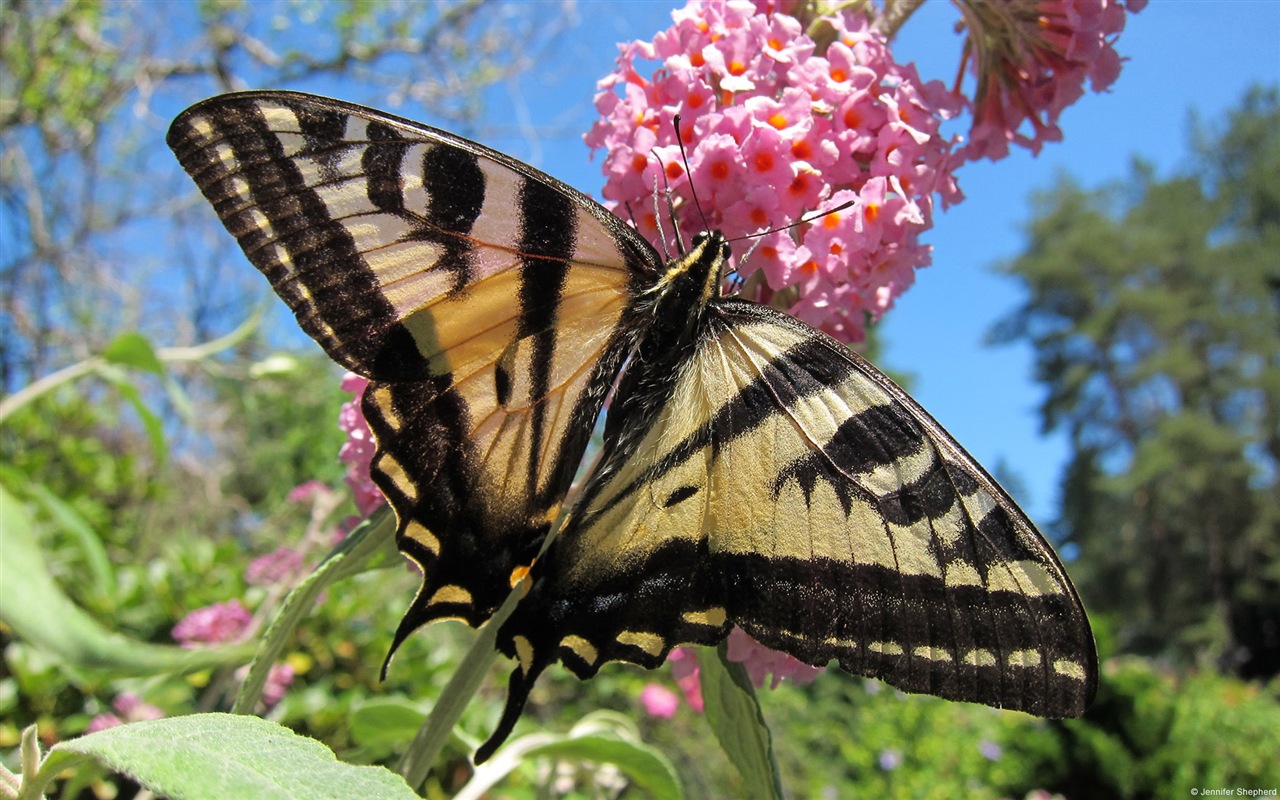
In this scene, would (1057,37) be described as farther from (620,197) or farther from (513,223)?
(513,223)

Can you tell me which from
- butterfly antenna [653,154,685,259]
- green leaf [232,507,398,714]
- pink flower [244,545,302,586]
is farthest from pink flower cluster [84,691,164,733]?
butterfly antenna [653,154,685,259]

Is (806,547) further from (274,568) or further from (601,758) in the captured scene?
(274,568)

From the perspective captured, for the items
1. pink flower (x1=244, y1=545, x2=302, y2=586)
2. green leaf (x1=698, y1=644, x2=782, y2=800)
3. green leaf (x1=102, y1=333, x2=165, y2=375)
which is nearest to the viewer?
green leaf (x1=698, y1=644, x2=782, y2=800)

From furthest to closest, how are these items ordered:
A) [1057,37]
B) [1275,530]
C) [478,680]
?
[1275,530] → [1057,37] → [478,680]

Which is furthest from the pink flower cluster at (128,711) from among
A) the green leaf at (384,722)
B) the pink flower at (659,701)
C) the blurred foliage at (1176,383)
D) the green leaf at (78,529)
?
the blurred foliage at (1176,383)

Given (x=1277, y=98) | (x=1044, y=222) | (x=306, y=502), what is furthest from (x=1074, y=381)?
(x=306, y=502)

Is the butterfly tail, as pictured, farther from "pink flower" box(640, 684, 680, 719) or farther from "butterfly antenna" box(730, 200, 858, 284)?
"pink flower" box(640, 684, 680, 719)

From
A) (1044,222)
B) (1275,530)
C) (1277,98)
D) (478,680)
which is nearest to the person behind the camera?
(478,680)
